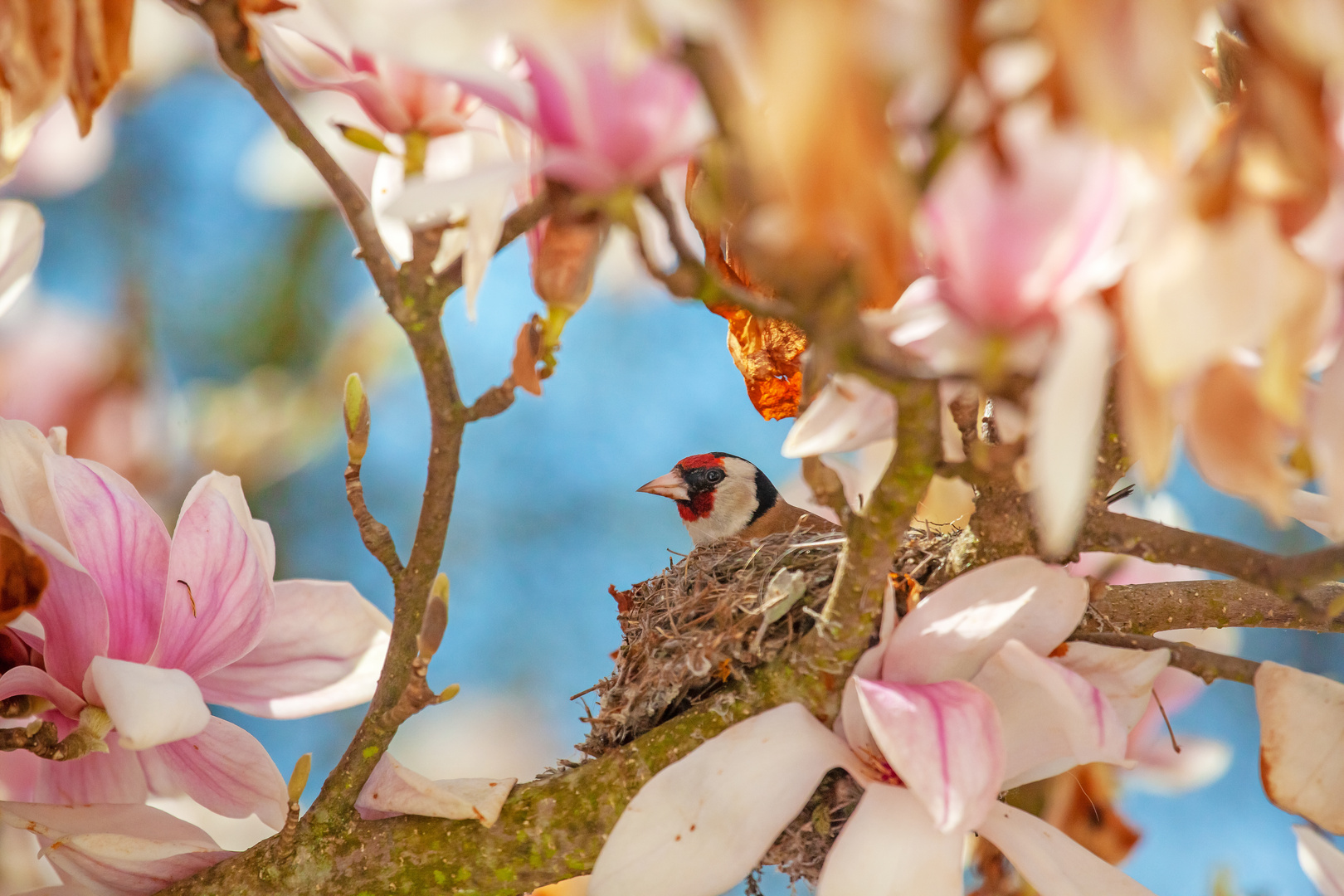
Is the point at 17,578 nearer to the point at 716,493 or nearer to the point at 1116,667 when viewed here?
the point at 1116,667

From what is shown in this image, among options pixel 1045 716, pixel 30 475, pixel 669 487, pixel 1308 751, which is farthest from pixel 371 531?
pixel 669 487

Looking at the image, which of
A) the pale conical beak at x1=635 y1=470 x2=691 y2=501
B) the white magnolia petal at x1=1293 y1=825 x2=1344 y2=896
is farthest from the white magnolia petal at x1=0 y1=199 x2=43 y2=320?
the pale conical beak at x1=635 y1=470 x2=691 y2=501

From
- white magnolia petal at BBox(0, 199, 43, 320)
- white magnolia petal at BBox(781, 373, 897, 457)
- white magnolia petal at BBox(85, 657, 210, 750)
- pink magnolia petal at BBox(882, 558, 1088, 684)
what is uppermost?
white magnolia petal at BBox(0, 199, 43, 320)

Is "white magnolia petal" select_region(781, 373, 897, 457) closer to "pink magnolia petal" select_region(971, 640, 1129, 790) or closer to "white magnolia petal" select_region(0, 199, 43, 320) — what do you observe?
"pink magnolia petal" select_region(971, 640, 1129, 790)

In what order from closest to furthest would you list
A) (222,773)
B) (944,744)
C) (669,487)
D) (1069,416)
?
(1069,416) → (944,744) → (222,773) → (669,487)

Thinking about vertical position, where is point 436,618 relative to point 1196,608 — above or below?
above

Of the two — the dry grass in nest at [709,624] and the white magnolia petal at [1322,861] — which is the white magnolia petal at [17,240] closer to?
the dry grass in nest at [709,624]

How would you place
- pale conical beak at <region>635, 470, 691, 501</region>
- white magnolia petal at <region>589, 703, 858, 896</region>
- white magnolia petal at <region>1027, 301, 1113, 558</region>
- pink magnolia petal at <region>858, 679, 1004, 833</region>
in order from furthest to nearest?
pale conical beak at <region>635, 470, 691, 501</region> < white magnolia petal at <region>589, 703, 858, 896</region> < pink magnolia petal at <region>858, 679, 1004, 833</region> < white magnolia petal at <region>1027, 301, 1113, 558</region>

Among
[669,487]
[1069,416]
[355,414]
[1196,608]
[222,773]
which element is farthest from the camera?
[669,487]
